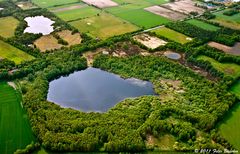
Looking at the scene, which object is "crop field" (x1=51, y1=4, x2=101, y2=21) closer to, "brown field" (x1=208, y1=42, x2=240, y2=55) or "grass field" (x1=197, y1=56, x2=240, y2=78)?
"brown field" (x1=208, y1=42, x2=240, y2=55)

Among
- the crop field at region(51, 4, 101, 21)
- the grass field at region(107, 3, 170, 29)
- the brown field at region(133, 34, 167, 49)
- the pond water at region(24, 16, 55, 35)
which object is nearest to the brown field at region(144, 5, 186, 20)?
the grass field at region(107, 3, 170, 29)

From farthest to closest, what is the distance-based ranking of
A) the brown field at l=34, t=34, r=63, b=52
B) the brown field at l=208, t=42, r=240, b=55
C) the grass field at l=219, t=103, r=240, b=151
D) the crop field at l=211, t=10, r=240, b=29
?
the crop field at l=211, t=10, r=240, b=29
the brown field at l=208, t=42, r=240, b=55
the brown field at l=34, t=34, r=63, b=52
the grass field at l=219, t=103, r=240, b=151

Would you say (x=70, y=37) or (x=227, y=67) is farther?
(x=70, y=37)

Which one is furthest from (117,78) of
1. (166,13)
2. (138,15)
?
(166,13)

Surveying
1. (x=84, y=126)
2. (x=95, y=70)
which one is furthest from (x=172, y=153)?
(x=95, y=70)

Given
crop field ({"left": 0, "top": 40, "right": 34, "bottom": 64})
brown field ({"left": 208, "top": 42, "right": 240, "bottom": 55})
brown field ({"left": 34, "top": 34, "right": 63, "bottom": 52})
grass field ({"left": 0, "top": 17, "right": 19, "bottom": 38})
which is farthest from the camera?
grass field ({"left": 0, "top": 17, "right": 19, "bottom": 38})

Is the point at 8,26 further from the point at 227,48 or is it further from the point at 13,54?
the point at 227,48

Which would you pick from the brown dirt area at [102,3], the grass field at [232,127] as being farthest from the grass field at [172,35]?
the grass field at [232,127]

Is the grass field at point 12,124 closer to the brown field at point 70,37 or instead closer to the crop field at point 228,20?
the brown field at point 70,37
